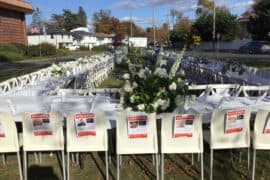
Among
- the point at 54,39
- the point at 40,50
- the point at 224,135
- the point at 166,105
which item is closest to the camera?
the point at 224,135

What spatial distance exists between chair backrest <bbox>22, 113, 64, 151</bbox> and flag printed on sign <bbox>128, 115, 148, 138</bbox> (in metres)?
0.80

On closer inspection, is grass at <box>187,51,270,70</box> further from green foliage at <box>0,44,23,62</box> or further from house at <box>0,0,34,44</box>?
house at <box>0,0,34,44</box>

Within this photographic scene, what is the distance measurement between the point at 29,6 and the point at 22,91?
35243mm

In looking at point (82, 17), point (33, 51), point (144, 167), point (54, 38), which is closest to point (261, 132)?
point (144, 167)

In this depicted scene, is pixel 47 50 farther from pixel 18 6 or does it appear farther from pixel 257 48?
pixel 257 48

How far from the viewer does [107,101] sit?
612 cm

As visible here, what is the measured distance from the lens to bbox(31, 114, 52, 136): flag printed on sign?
4.27 meters

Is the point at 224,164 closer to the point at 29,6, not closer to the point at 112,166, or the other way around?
the point at 112,166

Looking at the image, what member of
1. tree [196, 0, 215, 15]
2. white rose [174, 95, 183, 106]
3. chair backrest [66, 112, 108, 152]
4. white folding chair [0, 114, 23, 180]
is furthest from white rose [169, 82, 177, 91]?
tree [196, 0, 215, 15]

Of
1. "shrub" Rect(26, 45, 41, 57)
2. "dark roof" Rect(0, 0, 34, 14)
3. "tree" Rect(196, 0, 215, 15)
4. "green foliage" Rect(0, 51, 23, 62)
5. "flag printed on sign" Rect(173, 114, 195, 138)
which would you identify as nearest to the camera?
"flag printed on sign" Rect(173, 114, 195, 138)

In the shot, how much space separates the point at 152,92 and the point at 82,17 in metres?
119

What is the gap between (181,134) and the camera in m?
4.27

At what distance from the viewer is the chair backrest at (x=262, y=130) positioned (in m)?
4.29

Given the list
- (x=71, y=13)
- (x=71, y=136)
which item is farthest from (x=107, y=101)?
(x=71, y=13)
